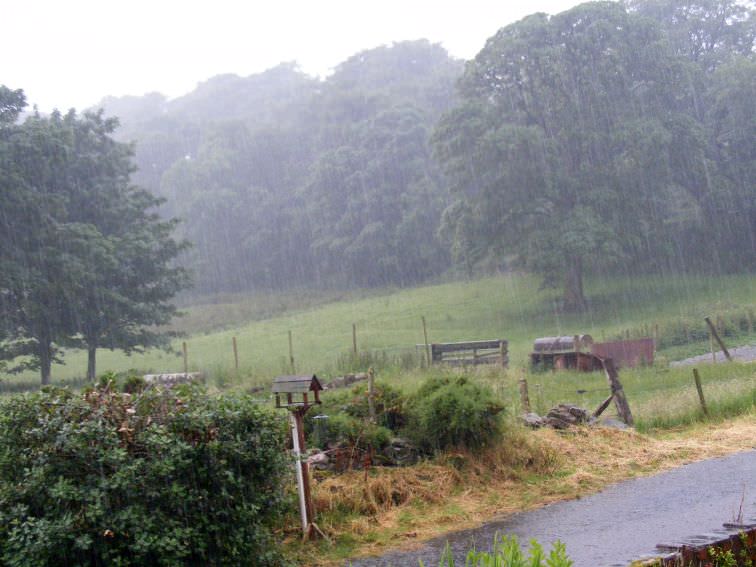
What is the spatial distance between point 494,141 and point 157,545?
3559cm

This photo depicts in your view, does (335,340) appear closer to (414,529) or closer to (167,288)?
(167,288)

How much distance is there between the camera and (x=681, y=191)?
47.6 metres

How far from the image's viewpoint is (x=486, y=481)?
10352 mm

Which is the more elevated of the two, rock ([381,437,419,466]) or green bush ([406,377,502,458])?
green bush ([406,377,502,458])

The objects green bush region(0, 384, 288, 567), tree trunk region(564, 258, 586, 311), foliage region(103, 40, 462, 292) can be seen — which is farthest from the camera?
foliage region(103, 40, 462, 292)

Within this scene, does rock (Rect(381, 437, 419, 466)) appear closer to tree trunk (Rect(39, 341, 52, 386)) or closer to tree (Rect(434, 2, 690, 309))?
tree trunk (Rect(39, 341, 52, 386))

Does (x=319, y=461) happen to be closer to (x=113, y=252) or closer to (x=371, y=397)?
(x=371, y=397)

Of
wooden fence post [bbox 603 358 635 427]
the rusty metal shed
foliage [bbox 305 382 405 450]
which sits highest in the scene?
foliage [bbox 305 382 405 450]

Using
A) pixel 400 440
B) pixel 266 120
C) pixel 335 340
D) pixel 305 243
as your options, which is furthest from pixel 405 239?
pixel 400 440

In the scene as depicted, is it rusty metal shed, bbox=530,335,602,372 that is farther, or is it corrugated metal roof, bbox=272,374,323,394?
rusty metal shed, bbox=530,335,602,372

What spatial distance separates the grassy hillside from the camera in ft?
107

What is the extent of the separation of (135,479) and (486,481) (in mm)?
5125

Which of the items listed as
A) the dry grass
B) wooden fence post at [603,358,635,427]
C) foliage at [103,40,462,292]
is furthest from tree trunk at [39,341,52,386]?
foliage at [103,40,462,292]

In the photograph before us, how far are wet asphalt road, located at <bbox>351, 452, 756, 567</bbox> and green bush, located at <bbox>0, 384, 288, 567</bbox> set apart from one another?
1582 mm
